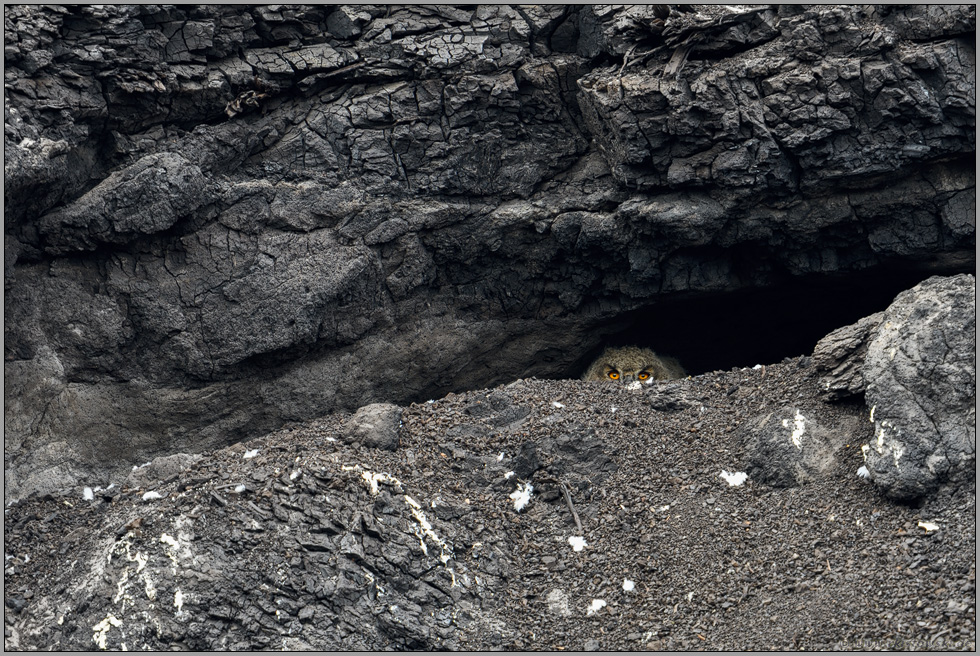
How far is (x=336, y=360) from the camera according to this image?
39.1ft

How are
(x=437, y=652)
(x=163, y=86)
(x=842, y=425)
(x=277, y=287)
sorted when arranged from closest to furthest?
(x=437, y=652) → (x=842, y=425) → (x=163, y=86) → (x=277, y=287)

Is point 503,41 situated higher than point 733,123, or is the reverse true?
point 503,41

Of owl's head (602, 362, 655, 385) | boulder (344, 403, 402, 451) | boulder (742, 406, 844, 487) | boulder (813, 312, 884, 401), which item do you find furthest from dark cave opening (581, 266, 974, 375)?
boulder (344, 403, 402, 451)

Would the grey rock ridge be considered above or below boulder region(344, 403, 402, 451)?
above

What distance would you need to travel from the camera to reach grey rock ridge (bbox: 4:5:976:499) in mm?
10469

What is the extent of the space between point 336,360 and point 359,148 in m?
2.57

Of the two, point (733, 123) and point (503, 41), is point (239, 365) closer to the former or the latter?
point (503, 41)

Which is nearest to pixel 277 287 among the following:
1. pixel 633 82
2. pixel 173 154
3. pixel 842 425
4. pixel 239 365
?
pixel 239 365

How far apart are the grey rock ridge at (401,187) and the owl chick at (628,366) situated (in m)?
0.85

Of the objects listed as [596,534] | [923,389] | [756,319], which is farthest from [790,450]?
[756,319]

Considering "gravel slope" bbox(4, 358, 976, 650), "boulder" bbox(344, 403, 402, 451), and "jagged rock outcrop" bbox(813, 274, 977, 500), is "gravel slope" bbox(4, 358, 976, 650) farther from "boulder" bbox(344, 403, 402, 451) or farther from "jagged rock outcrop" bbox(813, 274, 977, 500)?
"jagged rock outcrop" bbox(813, 274, 977, 500)

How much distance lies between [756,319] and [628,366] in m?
1.99

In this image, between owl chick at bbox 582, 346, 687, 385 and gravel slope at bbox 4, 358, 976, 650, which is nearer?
gravel slope at bbox 4, 358, 976, 650

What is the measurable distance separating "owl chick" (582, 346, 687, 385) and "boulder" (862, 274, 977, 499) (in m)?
4.44
